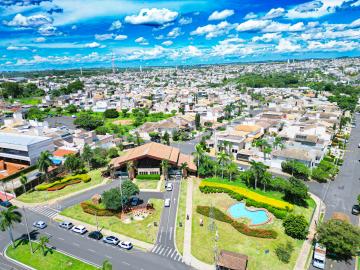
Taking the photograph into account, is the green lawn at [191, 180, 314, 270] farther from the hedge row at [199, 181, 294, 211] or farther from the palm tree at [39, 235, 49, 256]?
the palm tree at [39, 235, 49, 256]

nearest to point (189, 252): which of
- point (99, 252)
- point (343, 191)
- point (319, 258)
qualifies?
point (99, 252)

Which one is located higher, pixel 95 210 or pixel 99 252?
pixel 95 210

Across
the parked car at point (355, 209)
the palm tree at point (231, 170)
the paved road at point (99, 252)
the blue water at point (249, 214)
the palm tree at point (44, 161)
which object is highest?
the palm tree at point (44, 161)

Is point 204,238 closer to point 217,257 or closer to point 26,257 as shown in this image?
point 217,257

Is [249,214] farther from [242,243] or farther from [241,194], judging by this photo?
[242,243]

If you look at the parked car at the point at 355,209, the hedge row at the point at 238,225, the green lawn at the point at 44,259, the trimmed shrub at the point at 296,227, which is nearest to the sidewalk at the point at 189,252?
the hedge row at the point at 238,225

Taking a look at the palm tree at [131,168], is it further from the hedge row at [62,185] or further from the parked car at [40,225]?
the parked car at [40,225]
